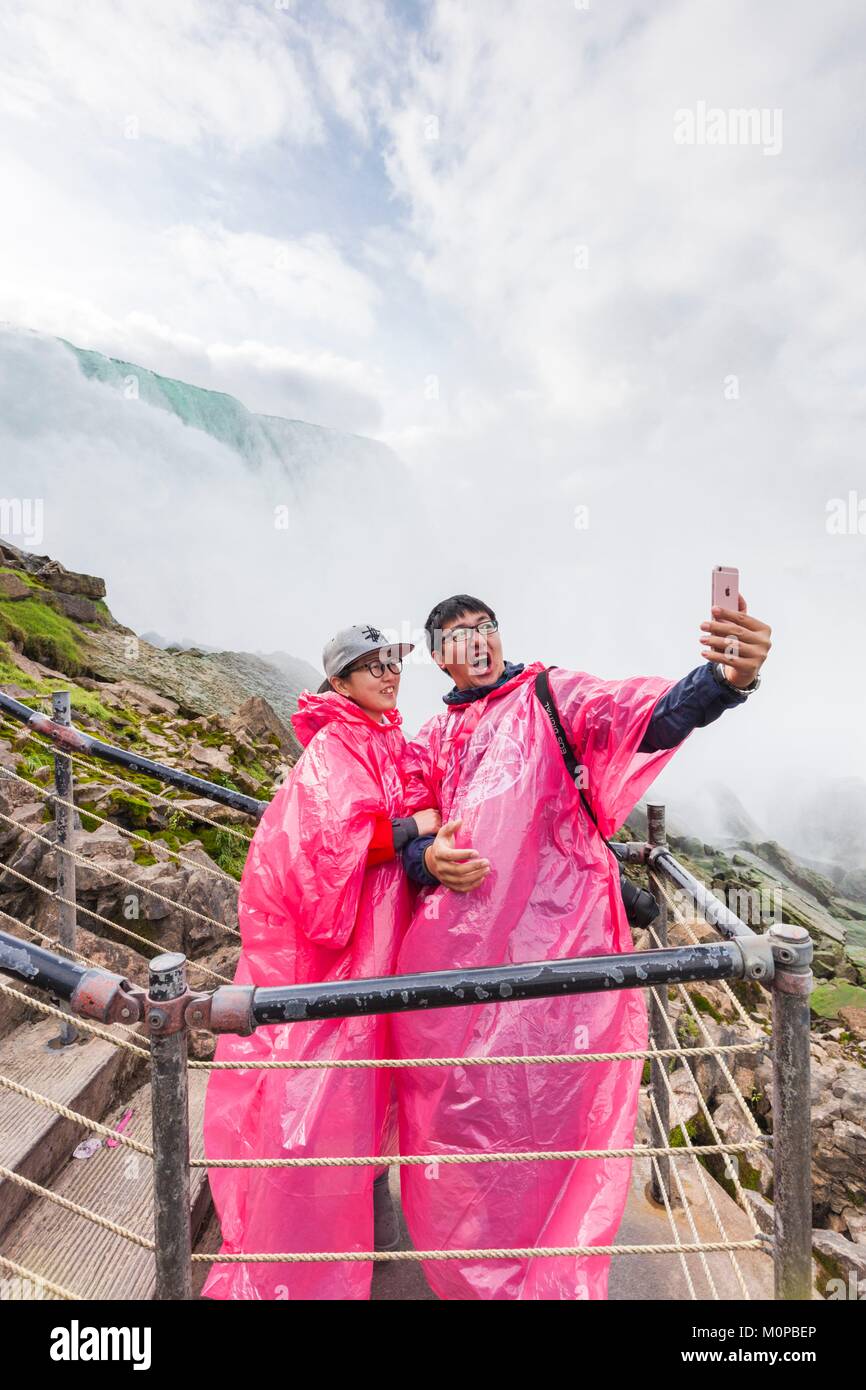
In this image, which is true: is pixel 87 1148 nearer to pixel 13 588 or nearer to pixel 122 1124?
pixel 122 1124

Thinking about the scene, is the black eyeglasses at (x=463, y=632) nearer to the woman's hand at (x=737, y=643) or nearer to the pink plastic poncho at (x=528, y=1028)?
the pink plastic poncho at (x=528, y=1028)

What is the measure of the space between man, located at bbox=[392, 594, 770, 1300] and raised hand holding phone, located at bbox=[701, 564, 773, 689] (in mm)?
109

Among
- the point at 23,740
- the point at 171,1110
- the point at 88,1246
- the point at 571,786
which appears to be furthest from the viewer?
the point at 23,740

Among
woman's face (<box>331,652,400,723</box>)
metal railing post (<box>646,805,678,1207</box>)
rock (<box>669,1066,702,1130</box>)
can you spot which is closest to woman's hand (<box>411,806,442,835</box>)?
woman's face (<box>331,652,400,723</box>)

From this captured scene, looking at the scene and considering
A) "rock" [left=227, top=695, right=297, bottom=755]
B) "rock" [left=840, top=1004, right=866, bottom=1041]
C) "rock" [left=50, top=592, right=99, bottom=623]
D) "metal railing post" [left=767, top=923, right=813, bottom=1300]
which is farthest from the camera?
"rock" [left=50, top=592, right=99, bottom=623]

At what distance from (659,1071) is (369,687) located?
1.65m

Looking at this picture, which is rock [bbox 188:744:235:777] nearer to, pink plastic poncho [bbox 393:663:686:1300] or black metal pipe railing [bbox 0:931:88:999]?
pink plastic poncho [bbox 393:663:686:1300]

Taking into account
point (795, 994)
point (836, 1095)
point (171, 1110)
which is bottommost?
point (836, 1095)

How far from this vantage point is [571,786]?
1791 mm

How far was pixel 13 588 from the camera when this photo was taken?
998cm

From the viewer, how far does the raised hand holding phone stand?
142cm

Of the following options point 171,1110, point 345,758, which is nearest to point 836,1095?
point 345,758
